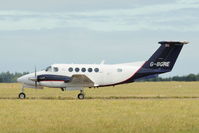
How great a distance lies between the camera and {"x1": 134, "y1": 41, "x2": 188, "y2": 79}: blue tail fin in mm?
Result: 42688

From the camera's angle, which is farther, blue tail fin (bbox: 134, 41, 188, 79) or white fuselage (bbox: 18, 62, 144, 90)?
blue tail fin (bbox: 134, 41, 188, 79)

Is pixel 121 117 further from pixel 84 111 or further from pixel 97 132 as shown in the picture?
pixel 97 132

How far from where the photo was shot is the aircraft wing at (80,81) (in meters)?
41.5

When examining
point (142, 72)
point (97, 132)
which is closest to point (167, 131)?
point (97, 132)

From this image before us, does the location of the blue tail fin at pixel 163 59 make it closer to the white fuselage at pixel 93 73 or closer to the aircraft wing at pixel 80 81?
the white fuselage at pixel 93 73

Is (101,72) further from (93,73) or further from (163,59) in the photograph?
(163,59)

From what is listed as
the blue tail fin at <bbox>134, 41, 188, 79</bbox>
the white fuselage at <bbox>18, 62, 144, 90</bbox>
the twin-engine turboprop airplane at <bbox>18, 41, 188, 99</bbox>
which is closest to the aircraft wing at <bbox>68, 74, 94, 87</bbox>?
the twin-engine turboprop airplane at <bbox>18, 41, 188, 99</bbox>

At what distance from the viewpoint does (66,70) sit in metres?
42.1

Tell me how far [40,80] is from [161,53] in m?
10.0

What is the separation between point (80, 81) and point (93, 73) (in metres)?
1.30

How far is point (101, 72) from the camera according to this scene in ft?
140

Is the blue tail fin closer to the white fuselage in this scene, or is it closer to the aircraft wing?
the white fuselage

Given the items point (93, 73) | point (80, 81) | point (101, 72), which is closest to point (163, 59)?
point (101, 72)

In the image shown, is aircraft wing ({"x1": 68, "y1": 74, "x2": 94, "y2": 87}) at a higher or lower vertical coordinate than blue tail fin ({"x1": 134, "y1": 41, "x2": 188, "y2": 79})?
lower
